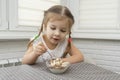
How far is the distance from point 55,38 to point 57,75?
393 millimetres

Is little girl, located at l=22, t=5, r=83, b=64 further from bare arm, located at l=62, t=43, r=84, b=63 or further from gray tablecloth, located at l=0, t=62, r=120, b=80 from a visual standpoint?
gray tablecloth, located at l=0, t=62, r=120, b=80

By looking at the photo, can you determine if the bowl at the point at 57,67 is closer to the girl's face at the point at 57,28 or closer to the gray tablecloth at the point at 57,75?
the gray tablecloth at the point at 57,75

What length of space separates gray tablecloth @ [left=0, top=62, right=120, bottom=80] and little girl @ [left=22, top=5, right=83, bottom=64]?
0.35ft

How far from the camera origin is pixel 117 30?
1.96 meters

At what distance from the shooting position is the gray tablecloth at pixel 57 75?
0.80 metres

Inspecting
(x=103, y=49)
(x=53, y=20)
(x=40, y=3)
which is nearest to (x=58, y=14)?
(x=53, y=20)

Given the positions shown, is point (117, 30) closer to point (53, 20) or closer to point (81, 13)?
point (81, 13)

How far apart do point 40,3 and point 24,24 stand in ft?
1.06

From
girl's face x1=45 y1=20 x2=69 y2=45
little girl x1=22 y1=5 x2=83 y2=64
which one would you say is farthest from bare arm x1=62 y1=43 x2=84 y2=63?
girl's face x1=45 y1=20 x2=69 y2=45

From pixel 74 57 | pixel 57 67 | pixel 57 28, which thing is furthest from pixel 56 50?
pixel 57 67

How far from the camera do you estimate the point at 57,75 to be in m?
0.85

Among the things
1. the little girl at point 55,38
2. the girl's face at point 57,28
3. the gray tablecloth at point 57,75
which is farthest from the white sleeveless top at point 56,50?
the gray tablecloth at point 57,75

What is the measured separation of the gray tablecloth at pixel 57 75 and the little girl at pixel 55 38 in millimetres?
106

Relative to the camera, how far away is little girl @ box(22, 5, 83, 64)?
109cm
